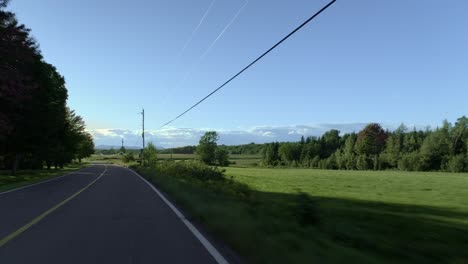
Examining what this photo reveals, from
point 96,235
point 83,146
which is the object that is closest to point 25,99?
point 96,235

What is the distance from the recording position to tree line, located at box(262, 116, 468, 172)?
369ft

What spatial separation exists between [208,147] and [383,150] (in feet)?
186

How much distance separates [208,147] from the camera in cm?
15300

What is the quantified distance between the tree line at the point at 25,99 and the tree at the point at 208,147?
80.0 m

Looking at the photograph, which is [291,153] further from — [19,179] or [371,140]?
[19,179]

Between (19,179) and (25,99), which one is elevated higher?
(25,99)

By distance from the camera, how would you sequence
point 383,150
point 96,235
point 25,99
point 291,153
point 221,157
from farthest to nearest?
point 291,153, point 221,157, point 383,150, point 25,99, point 96,235

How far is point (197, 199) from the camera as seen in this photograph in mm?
15734

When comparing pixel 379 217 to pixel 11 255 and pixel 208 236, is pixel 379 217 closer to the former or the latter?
pixel 208 236

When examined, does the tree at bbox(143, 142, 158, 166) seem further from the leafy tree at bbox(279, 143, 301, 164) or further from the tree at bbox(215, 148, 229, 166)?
the leafy tree at bbox(279, 143, 301, 164)

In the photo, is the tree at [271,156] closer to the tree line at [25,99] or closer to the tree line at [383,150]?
the tree line at [383,150]

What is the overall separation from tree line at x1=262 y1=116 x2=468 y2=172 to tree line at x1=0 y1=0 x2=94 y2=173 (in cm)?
8422

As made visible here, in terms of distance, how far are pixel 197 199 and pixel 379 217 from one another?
7.82 m

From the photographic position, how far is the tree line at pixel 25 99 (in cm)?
2927
